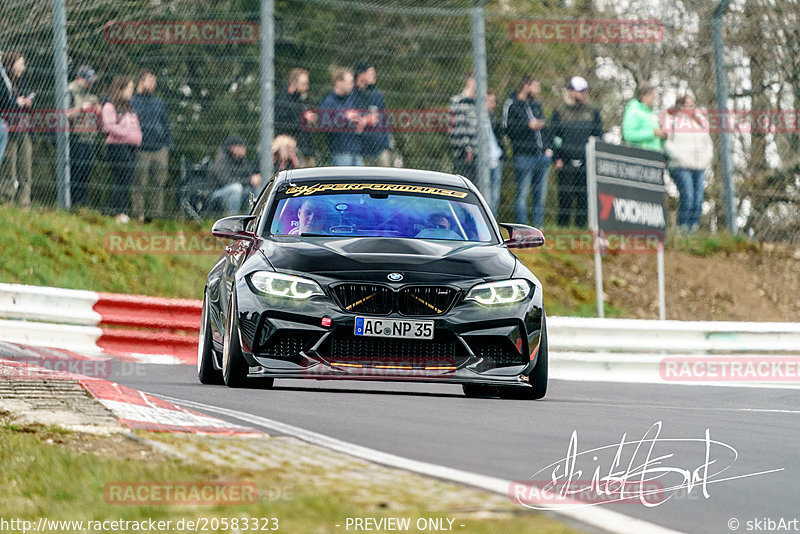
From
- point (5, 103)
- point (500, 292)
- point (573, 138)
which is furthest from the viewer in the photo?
point (573, 138)

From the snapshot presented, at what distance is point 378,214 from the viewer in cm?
966

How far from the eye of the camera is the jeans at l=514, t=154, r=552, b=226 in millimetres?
17266

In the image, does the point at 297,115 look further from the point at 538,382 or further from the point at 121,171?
the point at 538,382

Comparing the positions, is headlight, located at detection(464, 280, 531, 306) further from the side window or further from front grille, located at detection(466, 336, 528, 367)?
the side window

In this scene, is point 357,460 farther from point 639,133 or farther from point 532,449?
point 639,133

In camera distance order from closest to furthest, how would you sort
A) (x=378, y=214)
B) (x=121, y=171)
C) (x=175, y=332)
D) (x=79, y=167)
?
(x=378, y=214)
(x=175, y=332)
(x=79, y=167)
(x=121, y=171)

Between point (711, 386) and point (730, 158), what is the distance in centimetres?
634

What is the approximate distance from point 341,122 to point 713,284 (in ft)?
21.2

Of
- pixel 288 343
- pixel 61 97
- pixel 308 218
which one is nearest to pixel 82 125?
pixel 61 97

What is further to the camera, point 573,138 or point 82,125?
point 573,138

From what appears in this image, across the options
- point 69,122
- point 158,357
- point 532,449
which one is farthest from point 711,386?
point 69,122

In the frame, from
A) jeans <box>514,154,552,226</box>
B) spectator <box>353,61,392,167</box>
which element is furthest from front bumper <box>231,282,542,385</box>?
jeans <box>514,154,552,226</box>

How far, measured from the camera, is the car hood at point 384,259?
337 inches

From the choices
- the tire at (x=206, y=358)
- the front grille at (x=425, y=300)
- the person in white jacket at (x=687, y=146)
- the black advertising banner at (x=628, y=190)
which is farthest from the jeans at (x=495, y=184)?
→ the front grille at (x=425, y=300)
